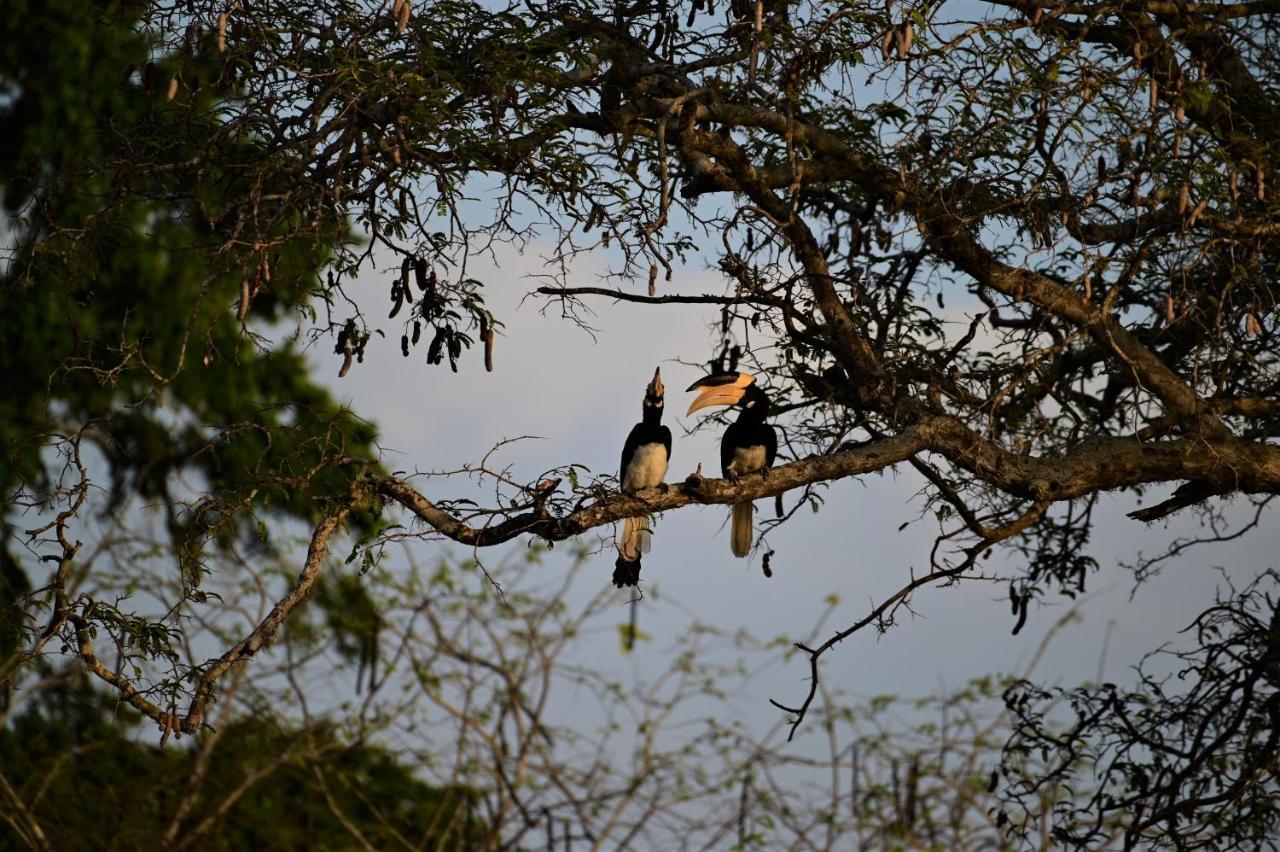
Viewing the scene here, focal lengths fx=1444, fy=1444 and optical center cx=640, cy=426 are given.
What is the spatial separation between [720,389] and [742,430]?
0.71ft

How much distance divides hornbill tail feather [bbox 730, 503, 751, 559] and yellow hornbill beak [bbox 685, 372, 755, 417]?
0.47m

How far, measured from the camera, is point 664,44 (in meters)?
5.83

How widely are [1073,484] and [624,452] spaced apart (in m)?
1.99

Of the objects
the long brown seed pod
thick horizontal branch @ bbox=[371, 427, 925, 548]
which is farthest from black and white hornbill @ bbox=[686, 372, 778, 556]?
the long brown seed pod

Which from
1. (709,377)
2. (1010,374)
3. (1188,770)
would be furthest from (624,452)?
(1188,770)

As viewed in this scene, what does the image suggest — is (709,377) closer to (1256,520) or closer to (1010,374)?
(1010,374)

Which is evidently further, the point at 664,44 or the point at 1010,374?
the point at 1010,374

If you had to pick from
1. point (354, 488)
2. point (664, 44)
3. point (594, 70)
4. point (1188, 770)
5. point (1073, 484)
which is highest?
point (664, 44)

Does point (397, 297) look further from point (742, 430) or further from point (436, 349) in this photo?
point (742, 430)

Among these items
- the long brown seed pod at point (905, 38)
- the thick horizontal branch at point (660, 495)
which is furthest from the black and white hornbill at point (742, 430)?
the long brown seed pod at point (905, 38)

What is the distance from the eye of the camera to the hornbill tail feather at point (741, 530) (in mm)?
6395

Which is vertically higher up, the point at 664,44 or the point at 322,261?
the point at 664,44

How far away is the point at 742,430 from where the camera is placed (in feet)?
20.9

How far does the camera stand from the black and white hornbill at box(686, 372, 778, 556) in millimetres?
6309
